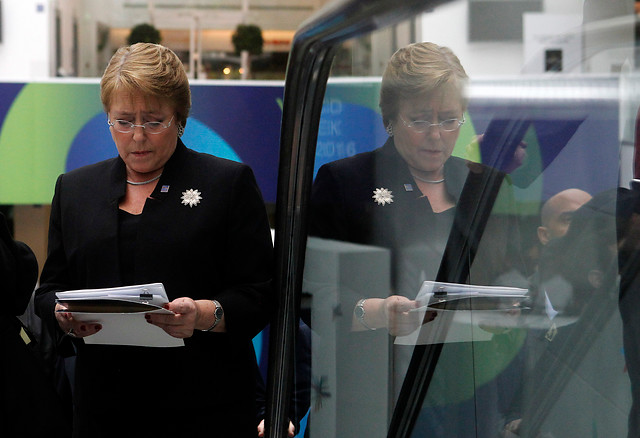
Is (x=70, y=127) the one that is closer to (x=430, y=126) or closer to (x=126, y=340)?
(x=126, y=340)

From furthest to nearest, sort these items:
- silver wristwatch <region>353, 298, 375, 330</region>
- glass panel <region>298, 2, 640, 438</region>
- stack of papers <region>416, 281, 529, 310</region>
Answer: silver wristwatch <region>353, 298, 375, 330</region> → stack of papers <region>416, 281, 529, 310</region> → glass panel <region>298, 2, 640, 438</region>

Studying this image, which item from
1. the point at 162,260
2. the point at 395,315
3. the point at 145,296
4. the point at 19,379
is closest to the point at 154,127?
the point at 162,260

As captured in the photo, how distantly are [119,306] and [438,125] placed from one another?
83 centimetres

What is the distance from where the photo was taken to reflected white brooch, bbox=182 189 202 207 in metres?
1.86

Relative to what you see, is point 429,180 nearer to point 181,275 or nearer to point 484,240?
point 484,240

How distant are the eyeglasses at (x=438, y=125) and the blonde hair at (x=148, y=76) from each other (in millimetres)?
826

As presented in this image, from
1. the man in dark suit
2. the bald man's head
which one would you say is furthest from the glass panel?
the man in dark suit

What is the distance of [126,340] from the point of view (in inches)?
68.2

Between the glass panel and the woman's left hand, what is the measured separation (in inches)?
11.6

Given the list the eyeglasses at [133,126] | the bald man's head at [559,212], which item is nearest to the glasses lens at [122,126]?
the eyeglasses at [133,126]

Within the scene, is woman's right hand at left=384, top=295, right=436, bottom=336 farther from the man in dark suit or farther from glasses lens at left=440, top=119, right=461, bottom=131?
the man in dark suit

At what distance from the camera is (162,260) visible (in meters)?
1.81

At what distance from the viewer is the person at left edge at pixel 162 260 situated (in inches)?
71.3

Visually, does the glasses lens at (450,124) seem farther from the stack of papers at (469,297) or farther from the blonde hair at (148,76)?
the blonde hair at (148,76)
